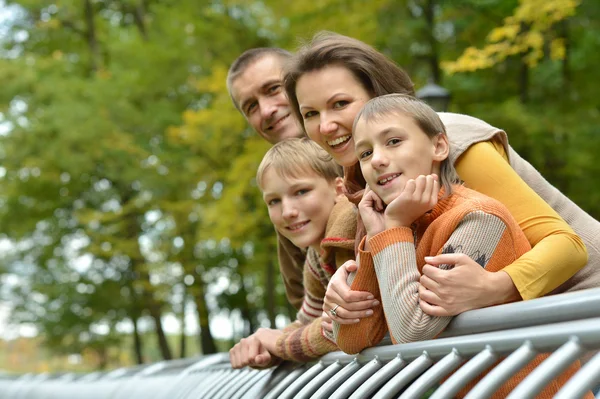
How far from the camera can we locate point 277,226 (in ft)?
12.9

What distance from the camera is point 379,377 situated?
2391mm

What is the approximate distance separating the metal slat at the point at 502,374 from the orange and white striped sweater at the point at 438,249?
0.49m

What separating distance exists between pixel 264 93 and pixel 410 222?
2.24m

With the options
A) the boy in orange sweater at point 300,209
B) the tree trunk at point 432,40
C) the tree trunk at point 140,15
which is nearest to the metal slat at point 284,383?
the boy in orange sweater at point 300,209

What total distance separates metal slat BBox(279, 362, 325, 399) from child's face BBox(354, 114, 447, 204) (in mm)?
789

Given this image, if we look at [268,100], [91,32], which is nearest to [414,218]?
[268,100]

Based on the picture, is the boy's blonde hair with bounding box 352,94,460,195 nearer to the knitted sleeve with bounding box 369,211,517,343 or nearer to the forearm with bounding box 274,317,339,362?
the knitted sleeve with bounding box 369,211,517,343

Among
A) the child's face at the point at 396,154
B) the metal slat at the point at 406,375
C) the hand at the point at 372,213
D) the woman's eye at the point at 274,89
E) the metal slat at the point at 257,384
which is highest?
the woman's eye at the point at 274,89

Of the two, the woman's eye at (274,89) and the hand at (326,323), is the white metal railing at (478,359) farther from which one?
the woman's eye at (274,89)

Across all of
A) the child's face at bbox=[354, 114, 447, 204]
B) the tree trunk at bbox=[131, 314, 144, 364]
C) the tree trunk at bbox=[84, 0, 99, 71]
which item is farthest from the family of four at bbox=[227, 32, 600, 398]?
the tree trunk at bbox=[84, 0, 99, 71]

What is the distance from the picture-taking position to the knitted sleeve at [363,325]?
2730 millimetres

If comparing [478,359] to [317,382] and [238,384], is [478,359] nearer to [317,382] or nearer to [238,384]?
[317,382]

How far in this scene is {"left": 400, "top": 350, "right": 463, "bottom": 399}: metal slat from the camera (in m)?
2.11

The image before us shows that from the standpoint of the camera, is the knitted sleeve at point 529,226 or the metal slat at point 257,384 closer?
the knitted sleeve at point 529,226
